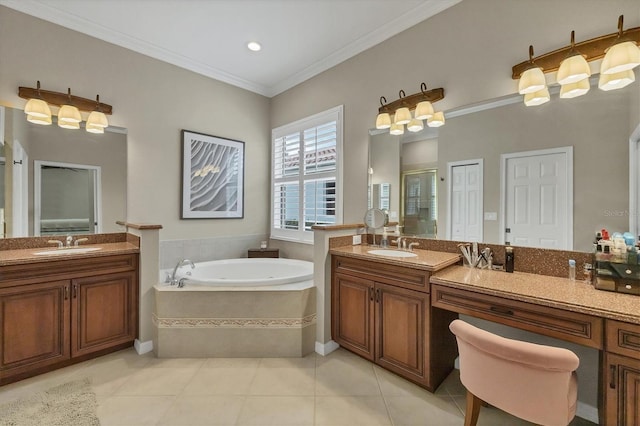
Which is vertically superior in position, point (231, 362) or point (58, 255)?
point (58, 255)

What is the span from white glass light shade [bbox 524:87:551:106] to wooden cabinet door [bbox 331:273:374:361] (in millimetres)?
1653

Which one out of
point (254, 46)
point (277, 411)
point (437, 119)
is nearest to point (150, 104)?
point (254, 46)

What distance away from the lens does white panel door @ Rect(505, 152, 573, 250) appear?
1.76 meters

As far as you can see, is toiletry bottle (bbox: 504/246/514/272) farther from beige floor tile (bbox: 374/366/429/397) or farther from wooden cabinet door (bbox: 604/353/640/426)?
beige floor tile (bbox: 374/366/429/397)

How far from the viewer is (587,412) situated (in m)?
1.64

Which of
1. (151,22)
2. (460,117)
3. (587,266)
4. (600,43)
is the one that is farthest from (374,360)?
(151,22)

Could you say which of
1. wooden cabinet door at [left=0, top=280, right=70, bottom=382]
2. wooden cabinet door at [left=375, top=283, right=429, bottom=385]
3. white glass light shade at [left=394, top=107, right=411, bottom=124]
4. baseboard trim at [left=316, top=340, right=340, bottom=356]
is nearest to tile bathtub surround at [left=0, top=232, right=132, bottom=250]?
wooden cabinet door at [left=0, top=280, right=70, bottom=382]

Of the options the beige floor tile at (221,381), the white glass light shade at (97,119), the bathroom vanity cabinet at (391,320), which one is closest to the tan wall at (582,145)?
the bathroom vanity cabinet at (391,320)

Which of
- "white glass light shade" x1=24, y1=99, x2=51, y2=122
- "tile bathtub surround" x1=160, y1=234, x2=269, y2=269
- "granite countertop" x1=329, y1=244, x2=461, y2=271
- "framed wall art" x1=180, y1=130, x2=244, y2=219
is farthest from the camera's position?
"framed wall art" x1=180, y1=130, x2=244, y2=219

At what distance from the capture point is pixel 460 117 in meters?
2.26

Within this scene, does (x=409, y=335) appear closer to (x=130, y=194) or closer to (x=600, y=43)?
(x=600, y=43)

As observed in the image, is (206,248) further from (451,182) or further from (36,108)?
(451,182)

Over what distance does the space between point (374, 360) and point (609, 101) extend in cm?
226

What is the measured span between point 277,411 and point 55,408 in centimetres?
137
